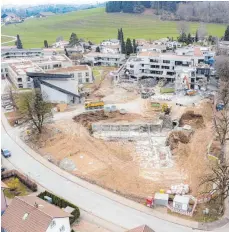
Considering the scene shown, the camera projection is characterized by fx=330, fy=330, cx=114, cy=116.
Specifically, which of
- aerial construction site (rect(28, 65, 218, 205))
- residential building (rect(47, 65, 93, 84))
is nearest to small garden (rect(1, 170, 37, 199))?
aerial construction site (rect(28, 65, 218, 205))

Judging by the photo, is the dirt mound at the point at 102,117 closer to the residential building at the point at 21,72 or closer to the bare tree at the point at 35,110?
the bare tree at the point at 35,110

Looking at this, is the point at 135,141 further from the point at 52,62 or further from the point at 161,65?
the point at 52,62

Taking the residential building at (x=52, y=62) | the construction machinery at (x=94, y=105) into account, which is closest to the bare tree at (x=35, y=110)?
the construction machinery at (x=94, y=105)

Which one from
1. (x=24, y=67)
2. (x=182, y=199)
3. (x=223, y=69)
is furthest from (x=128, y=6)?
(x=182, y=199)

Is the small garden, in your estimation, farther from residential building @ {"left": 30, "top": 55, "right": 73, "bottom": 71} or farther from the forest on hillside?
the forest on hillside

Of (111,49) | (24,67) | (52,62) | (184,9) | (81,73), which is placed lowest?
(81,73)

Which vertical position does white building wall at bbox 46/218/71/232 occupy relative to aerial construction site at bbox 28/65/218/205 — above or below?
above

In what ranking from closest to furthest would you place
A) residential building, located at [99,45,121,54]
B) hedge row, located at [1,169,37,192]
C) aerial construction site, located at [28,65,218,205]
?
hedge row, located at [1,169,37,192]
aerial construction site, located at [28,65,218,205]
residential building, located at [99,45,121,54]
